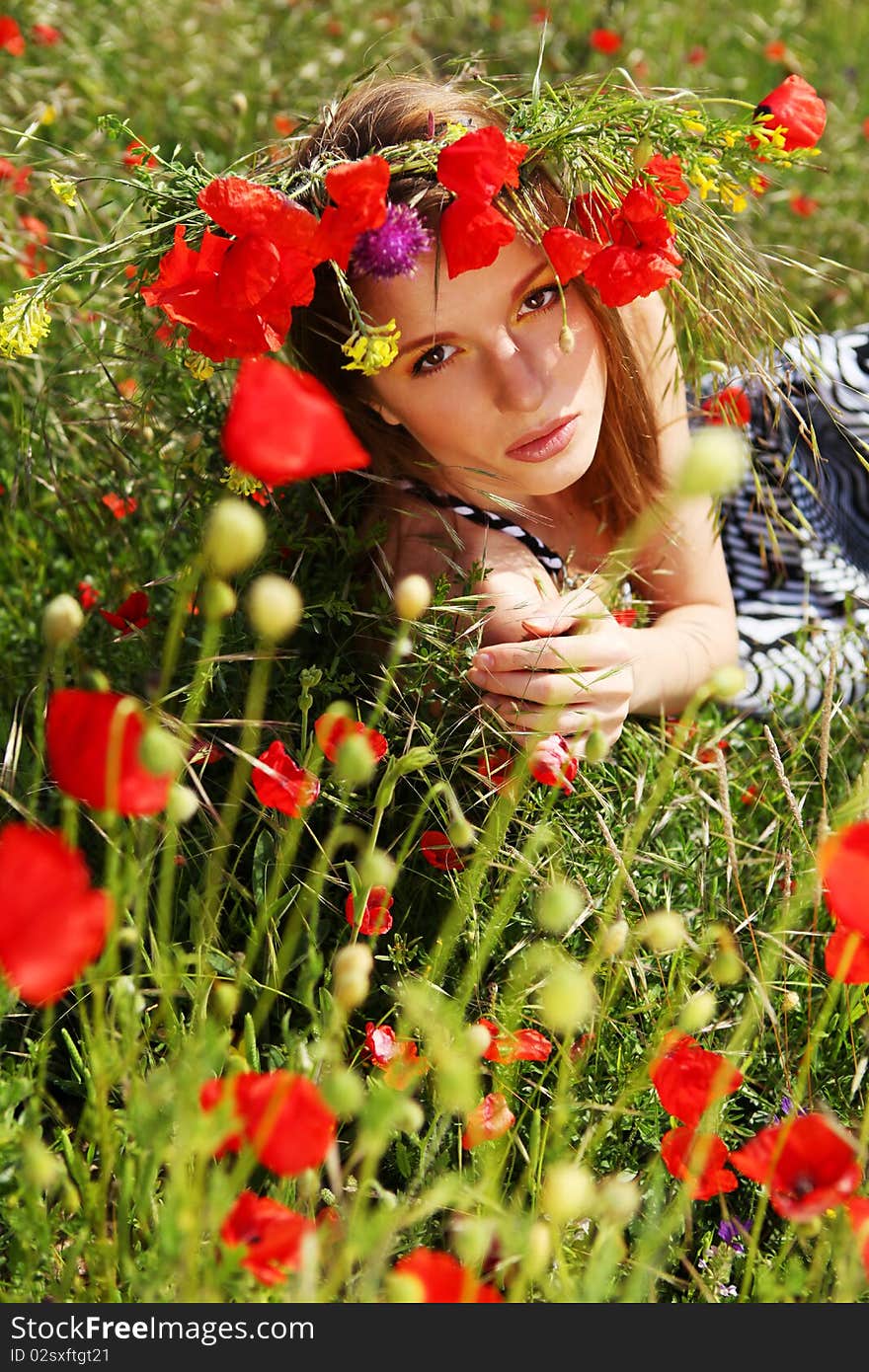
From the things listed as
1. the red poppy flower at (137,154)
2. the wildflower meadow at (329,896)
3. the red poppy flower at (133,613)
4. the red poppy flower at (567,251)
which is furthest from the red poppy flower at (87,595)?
the red poppy flower at (567,251)

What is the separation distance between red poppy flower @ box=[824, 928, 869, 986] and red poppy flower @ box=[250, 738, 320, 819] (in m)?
0.46

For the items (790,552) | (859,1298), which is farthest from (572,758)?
(790,552)

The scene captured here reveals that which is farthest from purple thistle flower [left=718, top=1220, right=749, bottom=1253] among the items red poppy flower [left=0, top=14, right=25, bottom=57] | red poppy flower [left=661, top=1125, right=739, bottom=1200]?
red poppy flower [left=0, top=14, right=25, bottom=57]

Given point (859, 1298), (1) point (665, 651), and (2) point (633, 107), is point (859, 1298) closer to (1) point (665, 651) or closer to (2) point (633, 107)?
(1) point (665, 651)

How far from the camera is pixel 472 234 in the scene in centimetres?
116

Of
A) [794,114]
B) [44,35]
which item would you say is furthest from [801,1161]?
[44,35]

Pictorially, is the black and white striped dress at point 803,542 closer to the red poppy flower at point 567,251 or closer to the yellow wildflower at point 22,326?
the red poppy flower at point 567,251

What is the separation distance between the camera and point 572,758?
1264 millimetres

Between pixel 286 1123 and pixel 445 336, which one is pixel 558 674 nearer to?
pixel 445 336

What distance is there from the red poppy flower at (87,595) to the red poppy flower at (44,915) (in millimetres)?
983

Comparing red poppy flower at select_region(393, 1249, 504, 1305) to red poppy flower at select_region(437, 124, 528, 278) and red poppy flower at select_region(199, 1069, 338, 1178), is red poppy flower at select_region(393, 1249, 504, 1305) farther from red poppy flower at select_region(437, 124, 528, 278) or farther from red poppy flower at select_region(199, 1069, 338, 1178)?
red poppy flower at select_region(437, 124, 528, 278)

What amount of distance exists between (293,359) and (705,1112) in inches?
41.9

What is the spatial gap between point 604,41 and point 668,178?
2064 mm

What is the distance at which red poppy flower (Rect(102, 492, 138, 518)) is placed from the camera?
176cm
